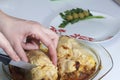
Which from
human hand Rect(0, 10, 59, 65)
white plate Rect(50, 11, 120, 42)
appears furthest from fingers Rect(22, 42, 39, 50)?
white plate Rect(50, 11, 120, 42)

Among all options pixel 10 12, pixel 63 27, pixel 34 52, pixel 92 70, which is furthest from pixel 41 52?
pixel 10 12

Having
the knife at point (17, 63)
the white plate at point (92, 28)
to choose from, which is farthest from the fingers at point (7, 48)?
the white plate at point (92, 28)

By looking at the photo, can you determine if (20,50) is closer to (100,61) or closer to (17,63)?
(17,63)

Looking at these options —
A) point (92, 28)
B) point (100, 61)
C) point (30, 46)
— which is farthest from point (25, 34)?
point (92, 28)

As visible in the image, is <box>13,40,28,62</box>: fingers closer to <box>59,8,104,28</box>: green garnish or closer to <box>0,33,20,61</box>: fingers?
<box>0,33,20,61</box>: fingers

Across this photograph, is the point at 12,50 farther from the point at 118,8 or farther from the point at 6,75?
the point at 118,8

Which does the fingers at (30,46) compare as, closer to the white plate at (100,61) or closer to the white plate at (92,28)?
the white plate at (100,61)
